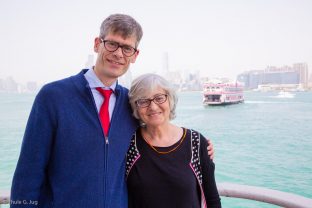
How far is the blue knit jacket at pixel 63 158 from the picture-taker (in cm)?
148

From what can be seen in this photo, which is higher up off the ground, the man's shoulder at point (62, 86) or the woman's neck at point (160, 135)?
the man's shoulder at point (62, 86)

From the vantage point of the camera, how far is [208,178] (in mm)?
1887

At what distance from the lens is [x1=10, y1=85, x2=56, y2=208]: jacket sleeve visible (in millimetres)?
1472

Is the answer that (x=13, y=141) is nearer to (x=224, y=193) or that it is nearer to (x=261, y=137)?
(x=261, y=137)

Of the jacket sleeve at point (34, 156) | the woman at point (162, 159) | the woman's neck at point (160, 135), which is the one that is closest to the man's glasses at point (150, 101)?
the woman at point (162, 159)

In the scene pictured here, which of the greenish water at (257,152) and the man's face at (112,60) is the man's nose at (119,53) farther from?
the greenish water at (257,152)

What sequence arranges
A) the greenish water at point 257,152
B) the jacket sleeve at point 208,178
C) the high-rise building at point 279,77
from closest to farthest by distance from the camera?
the jacket sleeve at point 208,178
the greenish water at point 257,152
the high-rise building at point 279,77

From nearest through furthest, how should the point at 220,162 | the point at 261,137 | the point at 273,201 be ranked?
A: the point at 273,201 < the point at 220,162 < the point at 261,137

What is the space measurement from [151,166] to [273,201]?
92cm

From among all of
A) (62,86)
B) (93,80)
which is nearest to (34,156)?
(62,86)

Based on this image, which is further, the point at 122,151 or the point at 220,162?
the point at 220,162

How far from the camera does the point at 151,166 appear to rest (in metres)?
1.78

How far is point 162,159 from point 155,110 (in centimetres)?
31

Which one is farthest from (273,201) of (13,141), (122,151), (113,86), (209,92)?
(209,92)
